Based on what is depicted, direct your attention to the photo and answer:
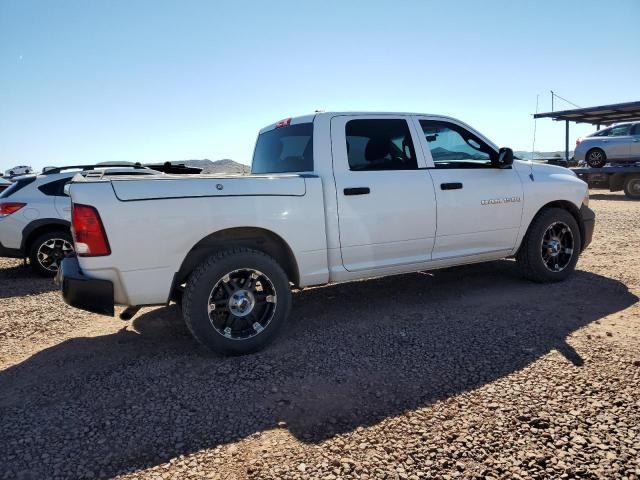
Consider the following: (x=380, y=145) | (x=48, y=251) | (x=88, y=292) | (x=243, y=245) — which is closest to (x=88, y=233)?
(x=88, y=292)

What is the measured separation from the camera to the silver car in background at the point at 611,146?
606 inches

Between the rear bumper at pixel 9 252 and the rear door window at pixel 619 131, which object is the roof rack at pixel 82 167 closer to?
the rear bumper at pixel 9 252

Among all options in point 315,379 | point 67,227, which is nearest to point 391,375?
point 315,379

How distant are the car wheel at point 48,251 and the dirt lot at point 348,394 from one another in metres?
1.96

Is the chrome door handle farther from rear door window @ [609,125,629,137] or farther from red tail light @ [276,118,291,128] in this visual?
rear door window @ [609,125,629,137]

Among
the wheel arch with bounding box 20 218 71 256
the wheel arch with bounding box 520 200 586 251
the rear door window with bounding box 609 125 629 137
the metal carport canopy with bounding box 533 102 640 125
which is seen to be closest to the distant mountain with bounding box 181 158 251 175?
the wheel arch with bounding box 20 218 71 256

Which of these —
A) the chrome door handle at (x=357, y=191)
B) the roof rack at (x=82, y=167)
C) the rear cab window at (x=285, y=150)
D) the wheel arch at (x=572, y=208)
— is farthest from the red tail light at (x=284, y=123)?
the roof rack at (x=82, y=167)

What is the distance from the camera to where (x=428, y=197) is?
13.9ft

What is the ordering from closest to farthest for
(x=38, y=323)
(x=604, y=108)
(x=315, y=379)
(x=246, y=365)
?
(x=315, y=379)
(x=246, y=365)
(x=38, y=323)
(x=604, y=108)

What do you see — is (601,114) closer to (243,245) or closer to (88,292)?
(243,245)

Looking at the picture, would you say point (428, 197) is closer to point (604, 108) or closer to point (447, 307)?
point (447, 307)

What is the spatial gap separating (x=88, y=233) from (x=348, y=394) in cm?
208

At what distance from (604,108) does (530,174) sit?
18.0 metres

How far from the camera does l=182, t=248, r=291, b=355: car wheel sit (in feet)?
10.9
